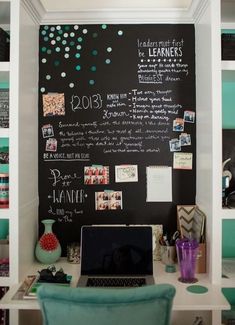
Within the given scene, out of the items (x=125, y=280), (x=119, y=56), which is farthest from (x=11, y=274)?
(x=119, y=56)

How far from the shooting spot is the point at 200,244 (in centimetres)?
191

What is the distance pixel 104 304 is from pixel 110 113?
53.0 inches

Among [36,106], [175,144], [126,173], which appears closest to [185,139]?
[175,144]

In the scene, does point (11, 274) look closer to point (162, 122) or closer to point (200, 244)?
point (200, 244)

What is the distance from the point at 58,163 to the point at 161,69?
915 millimetres

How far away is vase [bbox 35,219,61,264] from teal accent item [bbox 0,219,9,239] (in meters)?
0.26

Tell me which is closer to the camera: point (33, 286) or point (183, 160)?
point (33, 286)

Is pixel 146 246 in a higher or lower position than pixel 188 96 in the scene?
lower

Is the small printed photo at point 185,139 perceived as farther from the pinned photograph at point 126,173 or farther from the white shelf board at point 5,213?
the white shelf board at point 5,213

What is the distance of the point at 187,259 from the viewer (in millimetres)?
1837

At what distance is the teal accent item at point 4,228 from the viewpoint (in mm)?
2246

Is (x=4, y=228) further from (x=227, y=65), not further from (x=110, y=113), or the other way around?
(x=227, y=65)

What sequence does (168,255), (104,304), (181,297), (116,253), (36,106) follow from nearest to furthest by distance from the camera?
1. (104,304)
2. (181,297)
3. (116,253)
4. (168,255)
5. (36,106)

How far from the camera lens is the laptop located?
75.0 inches
